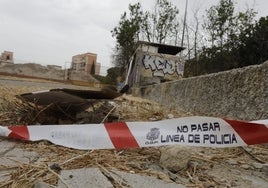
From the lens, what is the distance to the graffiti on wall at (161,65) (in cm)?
1984

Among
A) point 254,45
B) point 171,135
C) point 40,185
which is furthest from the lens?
point 254,45

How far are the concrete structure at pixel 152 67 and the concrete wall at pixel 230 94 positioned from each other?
12.5 metres

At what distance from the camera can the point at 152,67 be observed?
2003 centimetres

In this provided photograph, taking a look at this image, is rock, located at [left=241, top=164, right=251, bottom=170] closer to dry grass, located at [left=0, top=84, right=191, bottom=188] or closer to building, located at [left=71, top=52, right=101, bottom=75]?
dry grass, located at [left=0, top=84, right=191, bottom=188]

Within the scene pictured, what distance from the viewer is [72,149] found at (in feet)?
8.96

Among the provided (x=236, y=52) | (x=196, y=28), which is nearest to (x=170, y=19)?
(x=196, y=28)

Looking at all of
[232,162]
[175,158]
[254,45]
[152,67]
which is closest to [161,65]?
[152,67]

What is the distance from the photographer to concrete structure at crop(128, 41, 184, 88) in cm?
1942

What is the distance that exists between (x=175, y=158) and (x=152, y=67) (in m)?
17.8

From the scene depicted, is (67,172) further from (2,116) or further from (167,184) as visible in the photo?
(2,116)

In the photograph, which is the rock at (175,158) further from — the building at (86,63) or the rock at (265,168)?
the building at (86,63)

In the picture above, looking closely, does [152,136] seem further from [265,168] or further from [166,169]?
[265,168]

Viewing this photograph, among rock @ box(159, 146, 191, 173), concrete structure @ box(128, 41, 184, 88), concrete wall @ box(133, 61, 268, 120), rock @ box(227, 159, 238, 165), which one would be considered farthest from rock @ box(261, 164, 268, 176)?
concrete structure @ box(128, 41, 184, 88)

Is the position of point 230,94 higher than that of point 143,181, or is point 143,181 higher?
point 230,94
